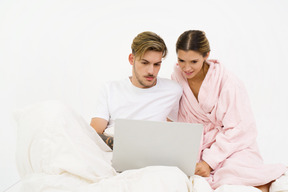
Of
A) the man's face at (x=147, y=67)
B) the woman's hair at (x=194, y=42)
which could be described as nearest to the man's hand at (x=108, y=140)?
the man's face at (x=147, y=67)

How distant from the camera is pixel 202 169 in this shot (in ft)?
4.45

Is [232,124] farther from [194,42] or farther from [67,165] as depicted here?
[67,165]

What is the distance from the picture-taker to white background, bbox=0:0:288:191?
2371mm

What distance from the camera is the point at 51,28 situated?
7.82 ft

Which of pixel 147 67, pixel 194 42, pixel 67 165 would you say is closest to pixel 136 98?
pixel 147 67

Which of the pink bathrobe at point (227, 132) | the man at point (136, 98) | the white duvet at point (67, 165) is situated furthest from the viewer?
the man at point (136, 98)

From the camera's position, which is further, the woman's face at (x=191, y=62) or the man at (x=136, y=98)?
the man at (x=136, y=98)

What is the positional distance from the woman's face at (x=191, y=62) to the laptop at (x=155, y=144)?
53 centimetres

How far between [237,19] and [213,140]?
4.61 feet

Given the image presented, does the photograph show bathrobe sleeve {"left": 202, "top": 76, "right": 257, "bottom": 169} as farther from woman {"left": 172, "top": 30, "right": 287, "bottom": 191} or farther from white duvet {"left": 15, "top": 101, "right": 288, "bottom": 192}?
white duvet {"left": 15, "top": 101, "right": 288, "bottom": 192}

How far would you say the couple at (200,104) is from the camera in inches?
53.2

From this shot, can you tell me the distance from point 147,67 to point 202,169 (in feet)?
2.05

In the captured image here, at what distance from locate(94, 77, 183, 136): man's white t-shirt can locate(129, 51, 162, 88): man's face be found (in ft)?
0.23

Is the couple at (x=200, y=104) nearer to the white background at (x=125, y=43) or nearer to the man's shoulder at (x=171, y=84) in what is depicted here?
the man's shoulder at (x=171, y=84)
